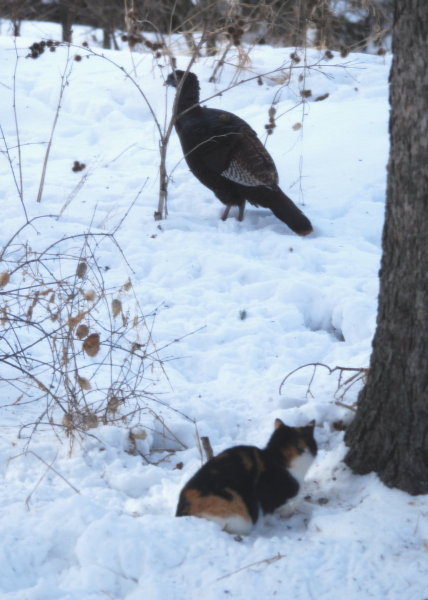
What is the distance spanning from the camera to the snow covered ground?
2.84 meters

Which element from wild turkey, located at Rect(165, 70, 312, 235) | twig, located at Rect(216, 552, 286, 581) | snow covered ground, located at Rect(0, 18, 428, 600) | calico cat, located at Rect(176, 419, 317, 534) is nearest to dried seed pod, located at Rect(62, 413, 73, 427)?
snow covered ground, located at Rect(0, 18, 428, 600)

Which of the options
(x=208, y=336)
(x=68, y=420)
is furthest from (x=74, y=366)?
(x=208, y=336)

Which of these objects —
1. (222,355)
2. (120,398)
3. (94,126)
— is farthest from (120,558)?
(94,126)

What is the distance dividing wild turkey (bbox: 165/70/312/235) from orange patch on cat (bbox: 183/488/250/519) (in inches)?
153

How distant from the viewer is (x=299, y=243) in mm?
6570

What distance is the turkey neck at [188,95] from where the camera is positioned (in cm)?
716

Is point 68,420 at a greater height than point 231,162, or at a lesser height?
lesser

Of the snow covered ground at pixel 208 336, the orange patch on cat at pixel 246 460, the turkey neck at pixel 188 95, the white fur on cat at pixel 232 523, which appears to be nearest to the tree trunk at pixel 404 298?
the snow covered ground at pixel 208 336

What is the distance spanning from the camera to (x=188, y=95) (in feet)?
23.6

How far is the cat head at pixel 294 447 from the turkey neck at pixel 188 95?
14.3 ft

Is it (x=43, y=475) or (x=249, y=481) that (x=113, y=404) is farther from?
(x=249, y=481)

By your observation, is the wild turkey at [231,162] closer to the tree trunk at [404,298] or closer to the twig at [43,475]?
the tree trunk at [404,298]

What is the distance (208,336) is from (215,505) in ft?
7.47

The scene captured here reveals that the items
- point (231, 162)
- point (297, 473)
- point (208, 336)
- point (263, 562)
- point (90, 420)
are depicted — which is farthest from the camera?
point (231, 162)
